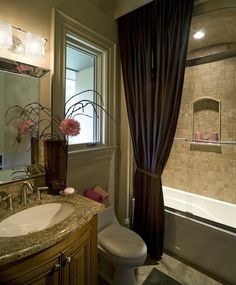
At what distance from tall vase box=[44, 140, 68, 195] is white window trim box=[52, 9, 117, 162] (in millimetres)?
315

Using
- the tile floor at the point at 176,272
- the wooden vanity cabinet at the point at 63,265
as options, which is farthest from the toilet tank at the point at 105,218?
the wooden vanity cabinet at the point at 63,265

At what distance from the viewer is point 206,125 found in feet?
9.02

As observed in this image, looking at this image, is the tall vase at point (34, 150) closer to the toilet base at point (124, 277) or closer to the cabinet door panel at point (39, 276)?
the cabinet door panel at point (39, 276)

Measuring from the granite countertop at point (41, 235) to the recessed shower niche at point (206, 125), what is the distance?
6.87 feet

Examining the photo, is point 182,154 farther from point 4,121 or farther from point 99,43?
point 4,121

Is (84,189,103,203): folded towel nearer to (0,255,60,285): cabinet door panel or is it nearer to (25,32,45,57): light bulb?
(0,255,60,285): cabinet door panel

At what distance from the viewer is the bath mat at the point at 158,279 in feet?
5.43

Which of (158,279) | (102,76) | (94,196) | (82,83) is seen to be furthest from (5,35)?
(158,279)

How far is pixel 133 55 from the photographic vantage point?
6.75ft

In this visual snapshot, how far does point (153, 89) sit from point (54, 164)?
1.19m

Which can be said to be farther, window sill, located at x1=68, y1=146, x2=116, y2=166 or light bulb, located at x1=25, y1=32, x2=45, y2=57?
window sill, located at x1=68, y1=146, x2=116, y2=166

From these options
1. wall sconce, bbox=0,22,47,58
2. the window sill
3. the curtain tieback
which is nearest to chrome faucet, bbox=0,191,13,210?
the window sill

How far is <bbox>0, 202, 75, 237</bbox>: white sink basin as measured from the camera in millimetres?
1040

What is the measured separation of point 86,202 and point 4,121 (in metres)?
0.77
